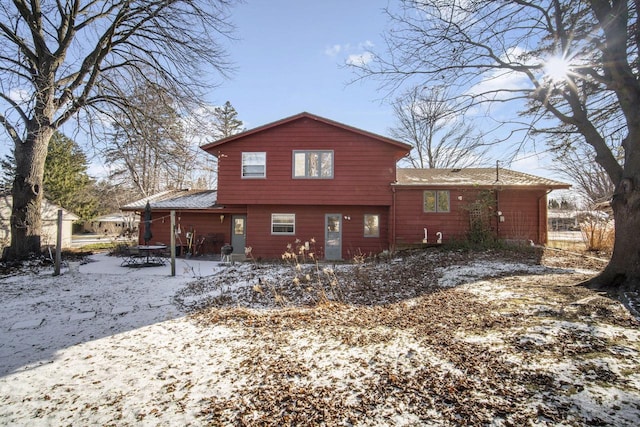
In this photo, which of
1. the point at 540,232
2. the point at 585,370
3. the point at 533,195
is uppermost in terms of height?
the point at 533,195

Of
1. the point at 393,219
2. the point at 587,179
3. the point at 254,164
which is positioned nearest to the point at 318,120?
the point at 254,164

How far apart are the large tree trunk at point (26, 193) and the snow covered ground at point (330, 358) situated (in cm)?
552

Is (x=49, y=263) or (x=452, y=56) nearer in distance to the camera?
(x=452, y=56)

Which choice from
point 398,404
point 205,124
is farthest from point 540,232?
point 205,124

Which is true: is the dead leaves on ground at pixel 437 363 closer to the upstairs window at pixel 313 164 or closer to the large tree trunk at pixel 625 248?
the large tree trunk at pixel 625 248

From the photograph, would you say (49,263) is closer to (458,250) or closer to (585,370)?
(585,370)

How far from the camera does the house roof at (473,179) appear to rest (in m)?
12.2

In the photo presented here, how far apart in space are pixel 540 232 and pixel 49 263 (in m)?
18.4

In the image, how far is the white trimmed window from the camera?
1338 centimetres

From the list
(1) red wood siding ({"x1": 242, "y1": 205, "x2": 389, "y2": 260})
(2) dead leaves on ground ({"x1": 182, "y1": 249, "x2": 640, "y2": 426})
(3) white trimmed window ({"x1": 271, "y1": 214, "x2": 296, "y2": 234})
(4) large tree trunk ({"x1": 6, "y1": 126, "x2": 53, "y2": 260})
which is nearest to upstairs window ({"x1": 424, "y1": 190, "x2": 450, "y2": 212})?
(1) red wood siding ({"x1": 242, "y1": 205, "x2": 389, "y2": 260})

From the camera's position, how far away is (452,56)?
6.43 m

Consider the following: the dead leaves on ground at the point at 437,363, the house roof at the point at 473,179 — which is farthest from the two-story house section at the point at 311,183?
the dead leaves on ground at the point at 437,363

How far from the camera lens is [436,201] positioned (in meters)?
12.8

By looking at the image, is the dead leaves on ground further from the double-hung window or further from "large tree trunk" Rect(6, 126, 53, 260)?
"large tree trunk" Rect(6, 126, 53, 260)
